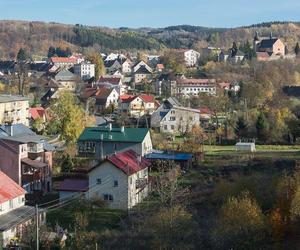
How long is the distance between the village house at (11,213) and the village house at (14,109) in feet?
40.8

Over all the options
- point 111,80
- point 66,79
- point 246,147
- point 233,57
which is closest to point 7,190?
point 246,147

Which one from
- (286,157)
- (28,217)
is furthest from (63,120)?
(28,217)

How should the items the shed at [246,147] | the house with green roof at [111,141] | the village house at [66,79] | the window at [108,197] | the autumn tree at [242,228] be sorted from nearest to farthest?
→ the autumn tree at [242,228] < the window at [108,197] < the house with green roof at [111,141] < the shed at [246,147] < the village house at [66,79]

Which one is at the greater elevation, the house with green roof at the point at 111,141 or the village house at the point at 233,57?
the village house at the point at 233,57

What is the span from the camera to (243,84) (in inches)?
1532

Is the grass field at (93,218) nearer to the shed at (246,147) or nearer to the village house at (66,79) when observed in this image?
the shed at (246,147)

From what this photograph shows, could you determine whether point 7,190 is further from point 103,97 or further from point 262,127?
point 103,97

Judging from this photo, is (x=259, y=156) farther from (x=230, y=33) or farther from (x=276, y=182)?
(x=230, y=33)

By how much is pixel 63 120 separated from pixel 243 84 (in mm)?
16540

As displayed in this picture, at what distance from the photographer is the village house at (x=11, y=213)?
44.8 feet

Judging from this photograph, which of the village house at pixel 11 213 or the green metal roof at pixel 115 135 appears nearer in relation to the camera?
the village house at pixel 11 213

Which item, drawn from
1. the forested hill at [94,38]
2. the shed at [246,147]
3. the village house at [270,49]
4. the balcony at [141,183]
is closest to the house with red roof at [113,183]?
the balcony at [141,183]

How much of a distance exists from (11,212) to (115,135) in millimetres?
8654

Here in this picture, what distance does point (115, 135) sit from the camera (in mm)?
23203
